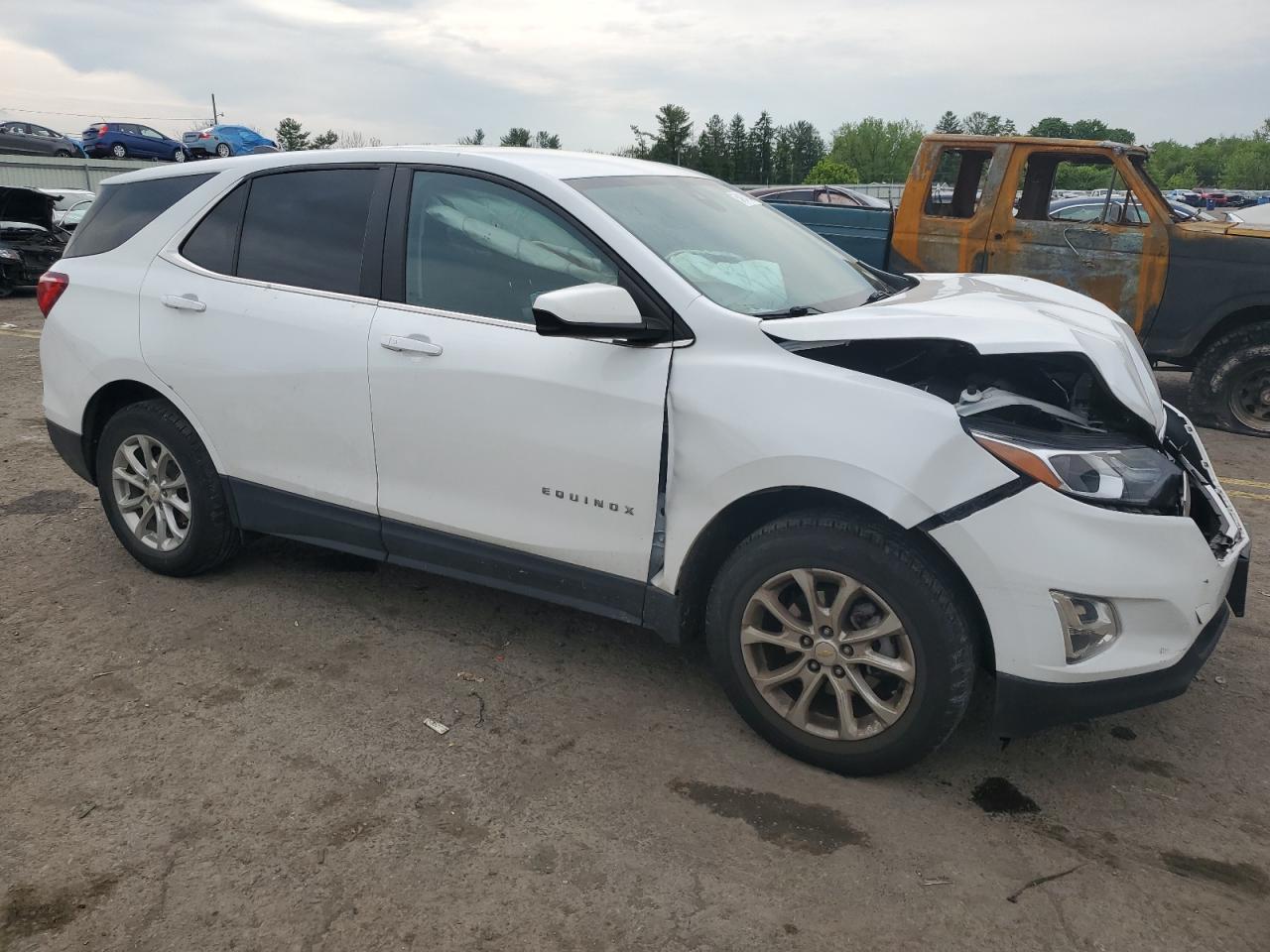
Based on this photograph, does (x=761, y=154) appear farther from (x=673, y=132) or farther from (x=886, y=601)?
(x=886, y=601)

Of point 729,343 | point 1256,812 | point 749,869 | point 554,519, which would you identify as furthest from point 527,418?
point 1256,812

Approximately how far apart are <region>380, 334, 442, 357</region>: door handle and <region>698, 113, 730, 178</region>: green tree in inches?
2245

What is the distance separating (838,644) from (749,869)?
67 cm

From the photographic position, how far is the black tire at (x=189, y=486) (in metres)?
4.14

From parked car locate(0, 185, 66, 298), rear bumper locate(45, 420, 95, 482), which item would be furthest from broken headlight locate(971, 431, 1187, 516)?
parked car locate(0, 185, 66, 298)

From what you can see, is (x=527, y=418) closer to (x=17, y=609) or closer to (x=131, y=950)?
(x=131, y=950)

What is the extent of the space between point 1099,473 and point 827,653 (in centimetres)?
88

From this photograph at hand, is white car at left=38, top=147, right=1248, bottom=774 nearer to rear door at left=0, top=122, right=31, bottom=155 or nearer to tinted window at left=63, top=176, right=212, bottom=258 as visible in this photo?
tinted window at left=63, top=176, right=212, bottom=258

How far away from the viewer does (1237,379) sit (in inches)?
298

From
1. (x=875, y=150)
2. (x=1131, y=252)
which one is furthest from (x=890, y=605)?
(x=875, y=150)

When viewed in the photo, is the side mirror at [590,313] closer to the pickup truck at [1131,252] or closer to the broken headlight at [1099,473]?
the broken headlight at [1099,473]

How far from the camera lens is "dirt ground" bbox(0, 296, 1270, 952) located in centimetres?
245

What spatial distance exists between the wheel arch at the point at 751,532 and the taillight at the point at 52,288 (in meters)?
3.14

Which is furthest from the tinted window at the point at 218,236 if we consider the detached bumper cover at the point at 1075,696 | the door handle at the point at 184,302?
the detached bumper cover at the point at 1075,696
